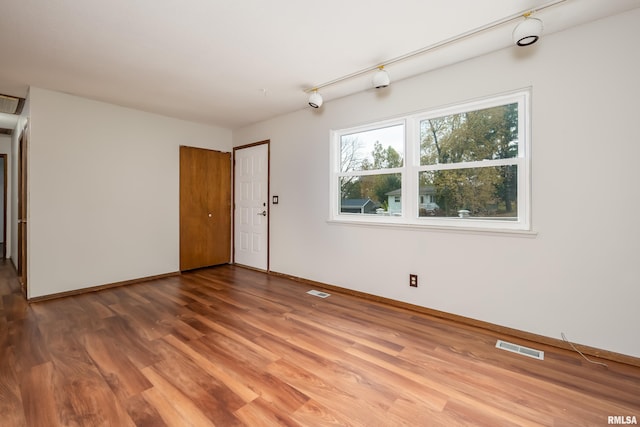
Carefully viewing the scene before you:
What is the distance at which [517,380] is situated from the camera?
187 centimetres

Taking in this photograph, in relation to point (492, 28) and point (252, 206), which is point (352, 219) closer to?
point (252, 206)

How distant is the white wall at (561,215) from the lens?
2066 millimetres

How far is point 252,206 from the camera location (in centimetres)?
497

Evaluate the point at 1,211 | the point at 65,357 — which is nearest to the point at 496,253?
the point at 65,357

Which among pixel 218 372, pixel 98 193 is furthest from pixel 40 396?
pixel 98 193

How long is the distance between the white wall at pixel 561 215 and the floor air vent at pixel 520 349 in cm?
22

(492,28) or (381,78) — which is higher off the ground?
(492,28)

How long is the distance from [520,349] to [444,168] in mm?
A: 1685

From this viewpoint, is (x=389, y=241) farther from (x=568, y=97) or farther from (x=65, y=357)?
(x=65, y=357)

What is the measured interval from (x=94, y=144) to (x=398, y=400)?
4.43 m

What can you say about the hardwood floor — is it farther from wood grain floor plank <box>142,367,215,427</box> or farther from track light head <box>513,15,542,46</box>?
track light head <box>513,15,542,46</box>

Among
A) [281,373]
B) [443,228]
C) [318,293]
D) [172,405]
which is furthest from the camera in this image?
[318,293]

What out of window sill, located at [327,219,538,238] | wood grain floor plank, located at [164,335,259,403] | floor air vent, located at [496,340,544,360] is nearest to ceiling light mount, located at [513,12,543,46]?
window sill, located at [327,219,538,238]

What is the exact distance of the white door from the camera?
4.73 meters
